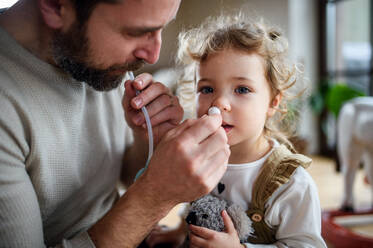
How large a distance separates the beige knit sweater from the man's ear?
0.10 meters

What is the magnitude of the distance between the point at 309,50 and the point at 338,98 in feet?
5.21

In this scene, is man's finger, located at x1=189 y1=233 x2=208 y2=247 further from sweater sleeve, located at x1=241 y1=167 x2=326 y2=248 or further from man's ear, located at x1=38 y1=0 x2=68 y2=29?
man's ear, located at x1=38 y1=0 x2=68 y2=29

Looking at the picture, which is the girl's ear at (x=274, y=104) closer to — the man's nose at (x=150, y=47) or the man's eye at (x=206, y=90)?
the man's eye at (x=206, y=90)

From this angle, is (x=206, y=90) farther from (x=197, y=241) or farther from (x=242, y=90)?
(x=197, y=241)

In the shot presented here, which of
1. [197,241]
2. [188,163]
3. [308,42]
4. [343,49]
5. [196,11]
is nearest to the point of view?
[188,163]

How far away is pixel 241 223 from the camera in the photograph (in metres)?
0.78

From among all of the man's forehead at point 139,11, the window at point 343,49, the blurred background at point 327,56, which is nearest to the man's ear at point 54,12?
the man's forehead at point 139,11

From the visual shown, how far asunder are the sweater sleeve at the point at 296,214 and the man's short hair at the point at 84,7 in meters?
0.60

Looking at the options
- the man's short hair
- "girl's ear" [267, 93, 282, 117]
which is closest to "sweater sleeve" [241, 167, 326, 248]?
"girl's ear" [267, 93, 282, 117]

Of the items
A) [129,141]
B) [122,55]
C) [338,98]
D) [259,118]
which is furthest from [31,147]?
[338,98]

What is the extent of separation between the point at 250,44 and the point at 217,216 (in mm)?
449

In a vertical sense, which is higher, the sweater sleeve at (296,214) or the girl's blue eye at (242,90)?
the girl's blue eye at (242,90)

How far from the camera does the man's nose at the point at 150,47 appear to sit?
80 centimetres

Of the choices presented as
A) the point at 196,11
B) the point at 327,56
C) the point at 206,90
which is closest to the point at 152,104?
the point at 206,90
